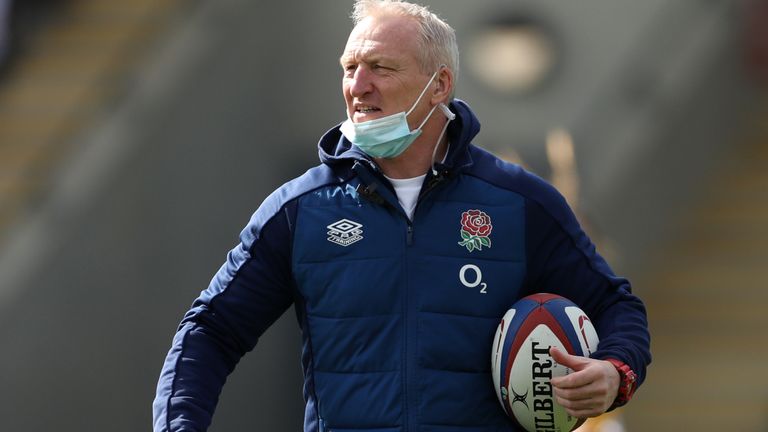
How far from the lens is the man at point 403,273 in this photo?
3.49 m

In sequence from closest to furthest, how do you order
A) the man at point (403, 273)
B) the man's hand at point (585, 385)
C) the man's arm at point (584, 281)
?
the man's hand at point (585, 385) → the man at point (403, 273) → the man's arm at point (584, 281)

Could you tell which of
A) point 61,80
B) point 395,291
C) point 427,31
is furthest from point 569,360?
point 61,80

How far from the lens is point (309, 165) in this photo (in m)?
8.73

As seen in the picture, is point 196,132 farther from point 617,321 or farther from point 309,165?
point 617,321

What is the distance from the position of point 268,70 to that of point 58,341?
6.76ft

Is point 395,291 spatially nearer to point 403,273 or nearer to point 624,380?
point 403,273

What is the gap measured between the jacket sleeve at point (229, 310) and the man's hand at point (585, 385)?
741 millimetres

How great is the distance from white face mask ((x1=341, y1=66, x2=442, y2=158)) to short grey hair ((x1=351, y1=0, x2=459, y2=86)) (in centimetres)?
16

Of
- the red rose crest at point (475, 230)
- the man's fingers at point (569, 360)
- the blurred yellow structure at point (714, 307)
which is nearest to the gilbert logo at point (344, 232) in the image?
the red rose crest at point (475, 230)

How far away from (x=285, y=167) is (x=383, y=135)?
16.9ft

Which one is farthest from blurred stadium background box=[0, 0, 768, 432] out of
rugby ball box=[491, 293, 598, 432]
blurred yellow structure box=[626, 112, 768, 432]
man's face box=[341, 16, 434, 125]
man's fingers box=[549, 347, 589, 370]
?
man's fingers box=[549, 347, 589, 370]

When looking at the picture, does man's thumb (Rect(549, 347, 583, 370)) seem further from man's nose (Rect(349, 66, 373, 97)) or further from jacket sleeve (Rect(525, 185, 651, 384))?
man's nose (Rect(349, 66, 373, 97))

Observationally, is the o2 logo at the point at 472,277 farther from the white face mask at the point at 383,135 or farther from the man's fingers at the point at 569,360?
the white face mask at the point at 383,135

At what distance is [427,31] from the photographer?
12.2ft
